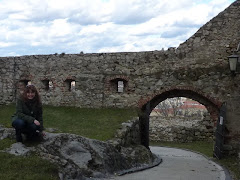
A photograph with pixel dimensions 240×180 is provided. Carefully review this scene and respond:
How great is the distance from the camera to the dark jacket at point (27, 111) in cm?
663

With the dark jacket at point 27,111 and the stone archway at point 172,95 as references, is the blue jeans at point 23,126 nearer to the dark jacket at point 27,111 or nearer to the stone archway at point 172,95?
the dark jacket at point 27,111

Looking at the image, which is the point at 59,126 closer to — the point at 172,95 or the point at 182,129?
the point at 172,95

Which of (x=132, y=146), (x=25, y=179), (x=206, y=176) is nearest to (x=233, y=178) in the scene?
(x=206, y=176)

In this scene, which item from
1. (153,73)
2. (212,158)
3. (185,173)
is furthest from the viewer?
(153,73)

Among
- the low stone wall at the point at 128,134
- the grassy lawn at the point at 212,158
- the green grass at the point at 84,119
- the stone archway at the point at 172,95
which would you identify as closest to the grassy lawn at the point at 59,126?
the green grass at the point at 84,119

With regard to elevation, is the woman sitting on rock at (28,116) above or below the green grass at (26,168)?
above

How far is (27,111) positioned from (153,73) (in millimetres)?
6524

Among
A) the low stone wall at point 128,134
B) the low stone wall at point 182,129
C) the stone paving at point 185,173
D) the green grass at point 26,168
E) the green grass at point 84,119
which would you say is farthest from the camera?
the low stone wall at point 182,129

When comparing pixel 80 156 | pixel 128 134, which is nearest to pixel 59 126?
pixel 128 134

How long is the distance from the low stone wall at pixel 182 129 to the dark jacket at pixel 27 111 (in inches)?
442

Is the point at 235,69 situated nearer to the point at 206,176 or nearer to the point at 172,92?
the point at 172,92

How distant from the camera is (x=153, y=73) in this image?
12508 mm

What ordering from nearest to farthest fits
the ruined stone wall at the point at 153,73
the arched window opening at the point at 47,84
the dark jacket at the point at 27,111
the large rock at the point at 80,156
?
the large rock at the point at 80,156, the dark jacket at the point at 27,111, the ruined stone wall at the point at 153,73, the arched window opening at the point at 47,84

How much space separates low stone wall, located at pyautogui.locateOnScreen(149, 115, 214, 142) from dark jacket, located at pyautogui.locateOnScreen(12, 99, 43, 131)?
11.2m
